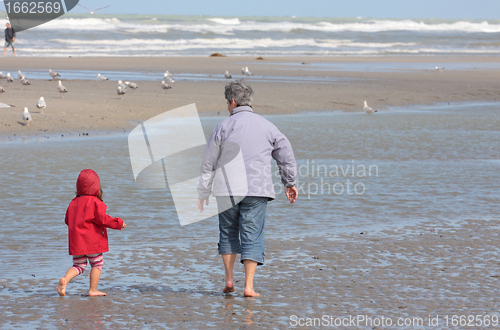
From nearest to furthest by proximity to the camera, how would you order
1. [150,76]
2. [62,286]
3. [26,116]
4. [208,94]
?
[62,286] < [26,116] < [208,94] < [150,76]

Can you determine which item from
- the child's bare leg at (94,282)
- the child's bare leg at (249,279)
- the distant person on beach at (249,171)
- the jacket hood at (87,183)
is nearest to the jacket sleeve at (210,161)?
the distant person on beach at (249,171)

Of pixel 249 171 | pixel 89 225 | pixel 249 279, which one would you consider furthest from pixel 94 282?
pixel 249 171

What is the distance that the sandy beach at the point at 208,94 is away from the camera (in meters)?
14.8

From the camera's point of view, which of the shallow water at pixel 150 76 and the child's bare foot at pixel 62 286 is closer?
the child's bare foot at pixel 62 286

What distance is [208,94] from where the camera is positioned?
66.2 feet

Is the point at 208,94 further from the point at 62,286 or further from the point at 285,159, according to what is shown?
the point at 62,286

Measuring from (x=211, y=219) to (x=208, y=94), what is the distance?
13165 mm

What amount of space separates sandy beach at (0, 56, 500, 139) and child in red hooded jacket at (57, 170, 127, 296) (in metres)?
8.62

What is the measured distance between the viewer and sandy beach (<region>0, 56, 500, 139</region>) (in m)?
14.8

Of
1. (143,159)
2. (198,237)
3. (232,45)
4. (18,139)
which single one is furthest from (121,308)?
(232,45)

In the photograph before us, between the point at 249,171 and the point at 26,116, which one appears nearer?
the point at 249,171

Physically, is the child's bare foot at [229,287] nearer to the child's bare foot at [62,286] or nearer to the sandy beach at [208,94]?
the child's bare foot at [62,286]

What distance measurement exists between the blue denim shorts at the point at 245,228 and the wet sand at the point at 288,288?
0.30 metres

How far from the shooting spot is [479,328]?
14.1 ft
